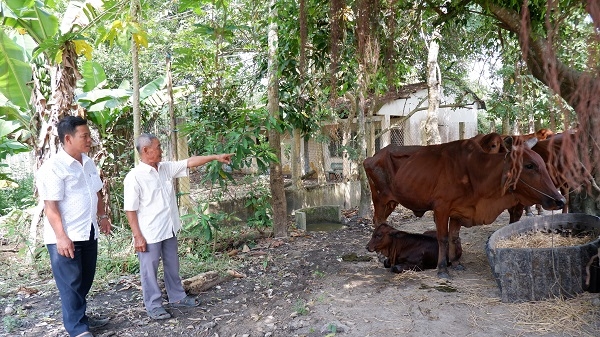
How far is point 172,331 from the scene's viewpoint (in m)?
4.11

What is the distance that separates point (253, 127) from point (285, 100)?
3.66ft

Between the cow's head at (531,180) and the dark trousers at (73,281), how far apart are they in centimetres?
397

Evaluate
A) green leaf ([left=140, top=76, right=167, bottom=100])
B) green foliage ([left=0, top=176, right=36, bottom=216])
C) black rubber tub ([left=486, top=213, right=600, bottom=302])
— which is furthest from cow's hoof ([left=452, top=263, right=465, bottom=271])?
green foliage ([left=0, top=176, right=36, bottom=216])

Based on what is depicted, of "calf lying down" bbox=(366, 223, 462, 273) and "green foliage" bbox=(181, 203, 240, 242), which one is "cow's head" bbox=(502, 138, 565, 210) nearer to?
"calf lying down" bbox=(366, 223, 462, 273)

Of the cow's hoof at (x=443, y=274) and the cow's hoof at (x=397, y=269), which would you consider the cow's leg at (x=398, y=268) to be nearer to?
the cow's hoof at (x=397, y=269)

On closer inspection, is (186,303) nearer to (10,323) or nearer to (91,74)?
(10,323)

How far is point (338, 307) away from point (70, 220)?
2.42m

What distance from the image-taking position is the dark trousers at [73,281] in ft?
12.4

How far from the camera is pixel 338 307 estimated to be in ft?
14.4

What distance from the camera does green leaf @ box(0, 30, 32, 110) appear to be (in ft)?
21.0

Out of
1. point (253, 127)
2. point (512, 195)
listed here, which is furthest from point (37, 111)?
point (512, 195)

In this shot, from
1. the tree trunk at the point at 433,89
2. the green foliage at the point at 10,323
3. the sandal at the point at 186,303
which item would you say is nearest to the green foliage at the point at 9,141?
the green foliage at the point at 10,323

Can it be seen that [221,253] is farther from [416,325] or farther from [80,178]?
[416,325]

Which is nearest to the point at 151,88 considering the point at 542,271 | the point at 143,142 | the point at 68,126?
the point at 143,142
